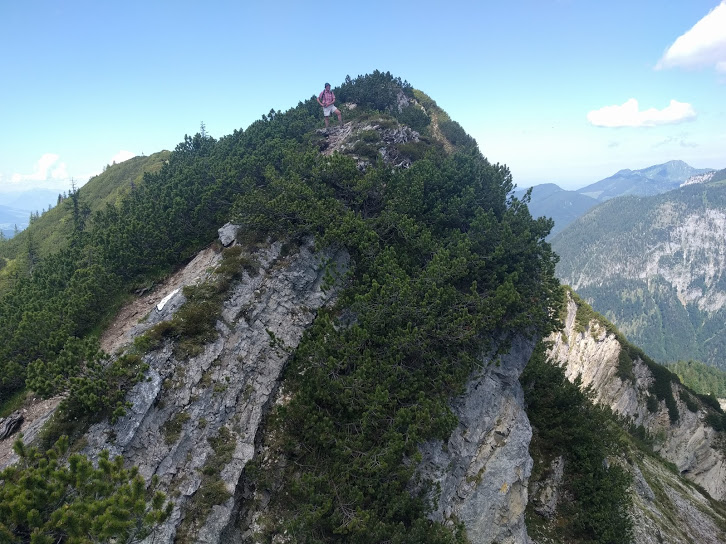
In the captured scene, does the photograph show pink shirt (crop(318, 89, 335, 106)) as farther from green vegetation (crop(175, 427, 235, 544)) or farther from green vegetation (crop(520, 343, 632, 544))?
green vegetation (crop(175, 427, 235, 544))

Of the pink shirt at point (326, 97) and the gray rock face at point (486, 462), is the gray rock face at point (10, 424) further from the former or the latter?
the pink shirt at point (326, 97)

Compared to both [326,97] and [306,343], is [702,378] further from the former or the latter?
[306,343]

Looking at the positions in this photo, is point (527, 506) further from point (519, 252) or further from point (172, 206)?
point (172, 206)

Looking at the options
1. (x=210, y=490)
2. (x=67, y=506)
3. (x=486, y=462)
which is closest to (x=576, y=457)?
(x=486, y=462)

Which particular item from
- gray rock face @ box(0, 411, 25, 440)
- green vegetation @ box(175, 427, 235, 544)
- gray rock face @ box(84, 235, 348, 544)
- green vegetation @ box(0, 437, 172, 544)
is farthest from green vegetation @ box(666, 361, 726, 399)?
gray rock face @ box(0, 411, 25, 440)

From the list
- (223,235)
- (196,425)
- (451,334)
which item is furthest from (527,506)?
(223,235)
